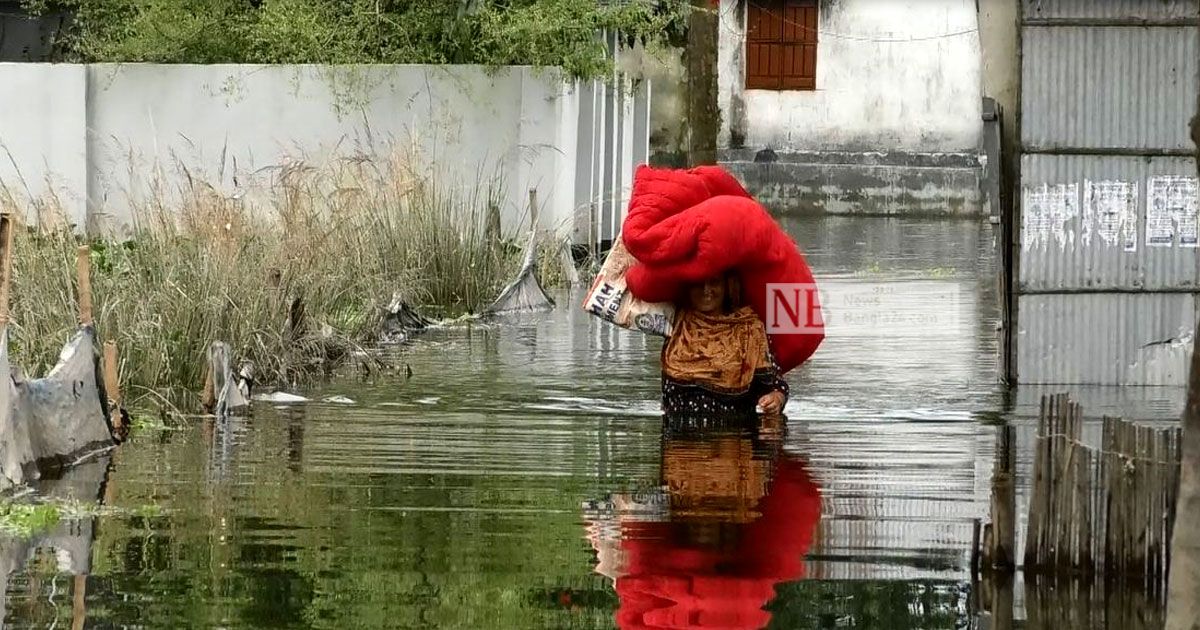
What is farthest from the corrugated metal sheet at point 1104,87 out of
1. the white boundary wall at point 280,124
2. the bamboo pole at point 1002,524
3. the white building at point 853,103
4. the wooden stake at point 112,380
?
the white building at point 853,103

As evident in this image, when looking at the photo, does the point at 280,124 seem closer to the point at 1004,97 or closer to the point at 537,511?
the point at 1004,97

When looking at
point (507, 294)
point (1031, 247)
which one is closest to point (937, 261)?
point (507, 294)

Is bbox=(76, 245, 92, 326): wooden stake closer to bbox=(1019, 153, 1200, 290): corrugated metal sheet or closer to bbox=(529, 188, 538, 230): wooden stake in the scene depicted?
bbox=(1019, 153, 1200, 290): corrugated metal sheet

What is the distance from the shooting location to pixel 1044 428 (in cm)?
705

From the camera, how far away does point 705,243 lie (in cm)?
1005

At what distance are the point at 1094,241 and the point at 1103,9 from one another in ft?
4.18

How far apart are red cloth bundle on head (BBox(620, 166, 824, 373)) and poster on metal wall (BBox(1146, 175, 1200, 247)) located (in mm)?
2547

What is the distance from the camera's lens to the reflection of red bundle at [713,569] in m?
6.28

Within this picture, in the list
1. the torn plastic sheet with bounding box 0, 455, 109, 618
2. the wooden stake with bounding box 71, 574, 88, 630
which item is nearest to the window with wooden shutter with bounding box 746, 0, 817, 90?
the torn plastic sheet with bounding box 0, 455, 109, 618

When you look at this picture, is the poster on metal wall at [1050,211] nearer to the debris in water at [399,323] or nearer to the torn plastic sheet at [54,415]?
the debris in water at [399,323]

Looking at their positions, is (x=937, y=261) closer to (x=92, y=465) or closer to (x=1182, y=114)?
(x=1182, y=114)

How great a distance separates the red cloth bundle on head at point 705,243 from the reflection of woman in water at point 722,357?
0.09m

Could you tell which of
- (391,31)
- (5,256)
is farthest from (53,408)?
(391,31)

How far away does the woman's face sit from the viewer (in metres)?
10.4
